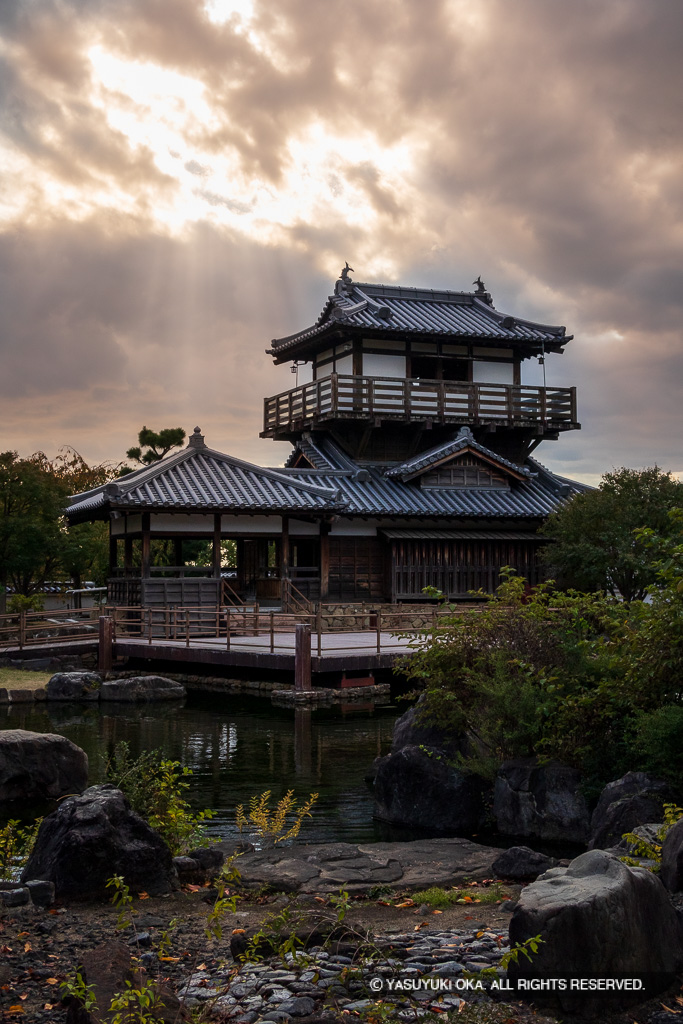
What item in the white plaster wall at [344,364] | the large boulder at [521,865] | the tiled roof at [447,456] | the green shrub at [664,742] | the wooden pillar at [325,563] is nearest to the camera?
the large boulder at [521,865]

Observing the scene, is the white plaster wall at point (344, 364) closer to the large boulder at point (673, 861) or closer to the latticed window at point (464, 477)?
the latticed window at point (464, 477)

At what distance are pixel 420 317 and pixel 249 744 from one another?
21989 millimetres

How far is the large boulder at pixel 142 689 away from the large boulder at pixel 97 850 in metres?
14.0

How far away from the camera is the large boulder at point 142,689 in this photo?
21.8 meters

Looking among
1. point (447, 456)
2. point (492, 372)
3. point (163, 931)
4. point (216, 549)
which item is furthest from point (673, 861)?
point (492, 372)

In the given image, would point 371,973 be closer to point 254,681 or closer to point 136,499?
point 254,681

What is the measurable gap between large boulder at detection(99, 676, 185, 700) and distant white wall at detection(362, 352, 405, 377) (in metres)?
15.2

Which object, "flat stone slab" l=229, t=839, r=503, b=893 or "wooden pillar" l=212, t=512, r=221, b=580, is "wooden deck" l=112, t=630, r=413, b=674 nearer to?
"wooden pillar" l=212, t=512, r=221, b=580

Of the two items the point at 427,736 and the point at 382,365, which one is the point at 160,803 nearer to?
the point at 427,736

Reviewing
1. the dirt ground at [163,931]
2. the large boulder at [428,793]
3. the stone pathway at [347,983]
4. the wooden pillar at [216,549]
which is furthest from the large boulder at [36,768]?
the wooden pillar at [216,549]

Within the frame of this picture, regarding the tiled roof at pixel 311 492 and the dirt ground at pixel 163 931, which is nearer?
the dirt ground at pixel 163 931

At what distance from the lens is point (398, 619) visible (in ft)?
90.1

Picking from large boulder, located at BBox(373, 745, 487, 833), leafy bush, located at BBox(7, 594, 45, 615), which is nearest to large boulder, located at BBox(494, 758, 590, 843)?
large boulder, located at BBox(373, 745, 487, 833)

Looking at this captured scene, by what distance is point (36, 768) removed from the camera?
12.2m
